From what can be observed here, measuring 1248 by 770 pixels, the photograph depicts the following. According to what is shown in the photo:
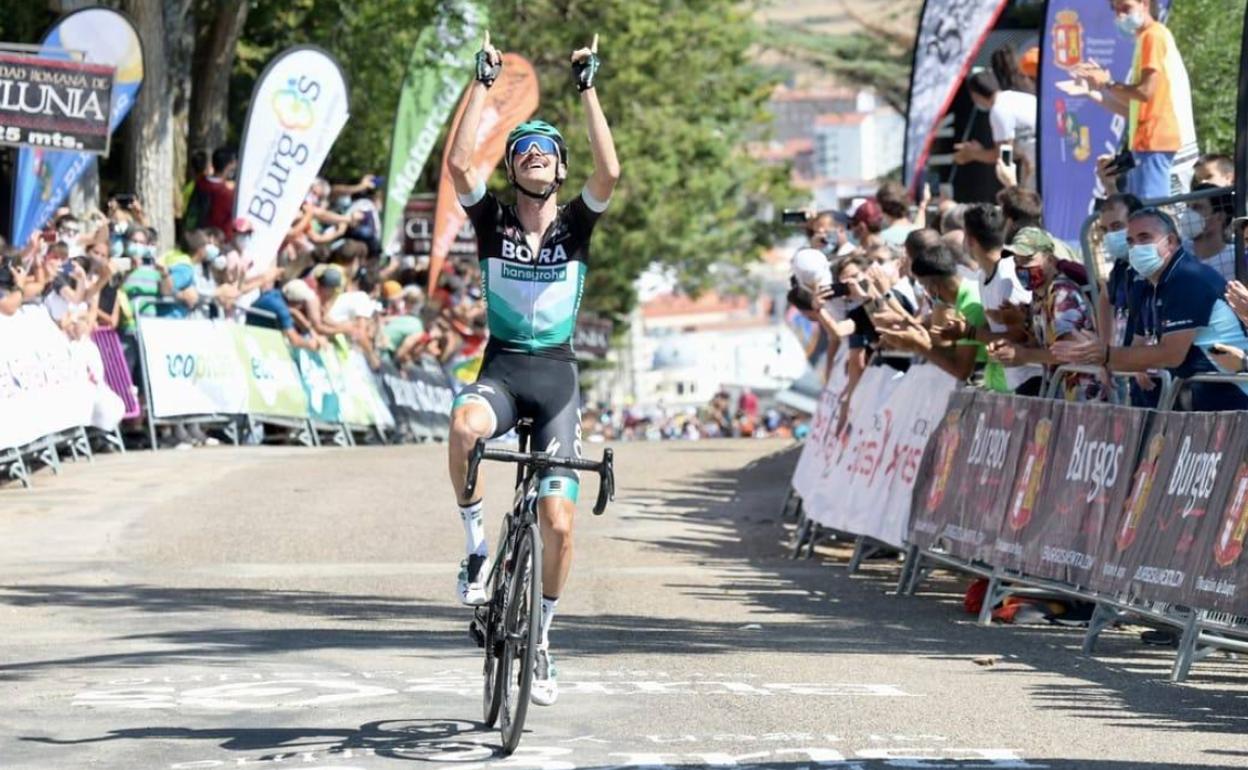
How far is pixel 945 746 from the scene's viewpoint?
8523 mm

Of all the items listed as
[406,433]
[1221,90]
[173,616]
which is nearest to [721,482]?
[1221,90]

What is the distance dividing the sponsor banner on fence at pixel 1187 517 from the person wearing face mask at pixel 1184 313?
0.94ft

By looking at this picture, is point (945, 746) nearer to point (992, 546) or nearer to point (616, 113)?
point (992, 546)

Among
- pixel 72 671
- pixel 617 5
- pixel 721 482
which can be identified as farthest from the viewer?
pixel 617 5

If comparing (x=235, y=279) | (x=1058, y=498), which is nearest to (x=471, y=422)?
(x=1058, y=498)

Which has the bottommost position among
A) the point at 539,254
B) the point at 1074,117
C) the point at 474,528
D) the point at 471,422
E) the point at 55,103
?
the point at 474,528

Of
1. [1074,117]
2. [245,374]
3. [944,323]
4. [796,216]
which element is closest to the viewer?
[944,323]

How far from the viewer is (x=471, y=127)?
31.5 feet

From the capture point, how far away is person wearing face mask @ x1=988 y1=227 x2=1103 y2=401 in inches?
509

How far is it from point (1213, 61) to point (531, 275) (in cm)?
1587

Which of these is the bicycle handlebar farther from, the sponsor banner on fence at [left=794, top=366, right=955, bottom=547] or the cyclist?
the sponsor banner on fence at [left=794, top=366, right=955, bottom=547]

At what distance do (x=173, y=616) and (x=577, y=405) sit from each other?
4194 mm

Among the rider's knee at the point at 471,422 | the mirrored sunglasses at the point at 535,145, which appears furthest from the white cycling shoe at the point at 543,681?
the mirrored sunglasses at the point at 535,145

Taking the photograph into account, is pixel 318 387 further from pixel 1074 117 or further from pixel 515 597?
pixel 515 597
